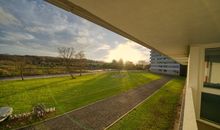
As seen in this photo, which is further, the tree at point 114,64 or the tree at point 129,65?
the tree at point 129,65

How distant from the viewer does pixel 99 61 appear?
25703mm

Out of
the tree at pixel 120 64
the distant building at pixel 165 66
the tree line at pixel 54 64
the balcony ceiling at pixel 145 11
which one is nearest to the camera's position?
the balcony ceiling at pixel 145 11

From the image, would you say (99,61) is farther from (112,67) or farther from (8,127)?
(8,127)

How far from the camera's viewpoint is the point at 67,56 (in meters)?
20.3

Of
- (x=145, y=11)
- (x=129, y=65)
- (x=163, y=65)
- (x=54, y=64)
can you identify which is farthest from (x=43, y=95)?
(x=163, y=65)

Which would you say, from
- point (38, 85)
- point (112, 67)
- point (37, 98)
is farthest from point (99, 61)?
point (37, 98)

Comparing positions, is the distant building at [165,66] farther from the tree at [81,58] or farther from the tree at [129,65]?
the tree at [81,58]

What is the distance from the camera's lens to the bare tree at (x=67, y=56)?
19.7 metres

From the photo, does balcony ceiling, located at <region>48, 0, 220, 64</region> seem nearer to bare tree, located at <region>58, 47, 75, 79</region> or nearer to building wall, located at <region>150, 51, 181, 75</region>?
bare tree, located at <region>58, 47, 75, 79</region>

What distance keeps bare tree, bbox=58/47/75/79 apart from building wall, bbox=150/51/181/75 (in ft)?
71.5

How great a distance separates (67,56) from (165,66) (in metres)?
27.8

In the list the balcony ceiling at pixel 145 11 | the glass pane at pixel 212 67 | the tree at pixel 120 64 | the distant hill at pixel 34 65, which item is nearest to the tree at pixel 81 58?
the distant hill at pixel 34 65

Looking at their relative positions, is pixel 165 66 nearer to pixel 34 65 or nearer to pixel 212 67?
pixel 34 65

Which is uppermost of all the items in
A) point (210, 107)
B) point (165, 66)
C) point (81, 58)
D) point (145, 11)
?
point (81, 58)
